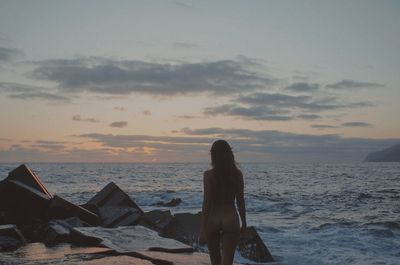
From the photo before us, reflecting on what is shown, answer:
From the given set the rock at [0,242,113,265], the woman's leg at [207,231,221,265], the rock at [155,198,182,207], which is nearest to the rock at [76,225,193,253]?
the rock at [0,242,113,265]

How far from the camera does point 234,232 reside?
5.44 m

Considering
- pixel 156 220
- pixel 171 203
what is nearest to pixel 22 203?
pixel 156 220

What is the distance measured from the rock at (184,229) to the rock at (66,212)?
187 cm

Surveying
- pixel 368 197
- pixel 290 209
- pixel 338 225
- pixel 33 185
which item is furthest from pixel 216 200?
pixel 368 197

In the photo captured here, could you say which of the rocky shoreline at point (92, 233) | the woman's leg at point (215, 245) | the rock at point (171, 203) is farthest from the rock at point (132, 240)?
the rock at point (171, 203)

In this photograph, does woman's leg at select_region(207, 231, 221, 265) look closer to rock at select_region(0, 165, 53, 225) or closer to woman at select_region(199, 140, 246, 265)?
woman at select_region(199, 140, 246, 265)

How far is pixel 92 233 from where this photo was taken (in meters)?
8.84

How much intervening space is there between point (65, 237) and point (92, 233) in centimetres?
48

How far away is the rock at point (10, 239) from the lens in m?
8.12

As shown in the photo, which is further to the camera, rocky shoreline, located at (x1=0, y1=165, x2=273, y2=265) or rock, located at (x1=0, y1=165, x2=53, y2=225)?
rock, located at (x1=0, y1=165, x2=53, y2=225)

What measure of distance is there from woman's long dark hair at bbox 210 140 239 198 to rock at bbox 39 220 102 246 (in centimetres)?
374

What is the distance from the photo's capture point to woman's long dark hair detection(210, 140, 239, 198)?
5.34 metres

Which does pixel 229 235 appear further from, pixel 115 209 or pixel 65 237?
pixel 115 209

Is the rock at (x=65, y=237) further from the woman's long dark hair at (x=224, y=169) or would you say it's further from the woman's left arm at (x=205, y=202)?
the woman's long dark hair at (x=224, y=169)
